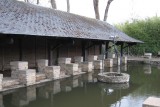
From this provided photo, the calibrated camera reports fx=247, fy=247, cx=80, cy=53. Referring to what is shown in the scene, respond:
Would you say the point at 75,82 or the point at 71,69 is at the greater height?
the point at 71,69

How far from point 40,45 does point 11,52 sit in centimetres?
208

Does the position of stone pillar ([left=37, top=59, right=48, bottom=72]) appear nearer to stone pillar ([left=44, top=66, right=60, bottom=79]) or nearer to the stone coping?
stone pillar ([left=44, top=66, right=60, bottom=79])

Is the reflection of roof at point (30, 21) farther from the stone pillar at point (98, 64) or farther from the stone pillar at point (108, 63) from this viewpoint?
the stone pillar at point (108, 63)

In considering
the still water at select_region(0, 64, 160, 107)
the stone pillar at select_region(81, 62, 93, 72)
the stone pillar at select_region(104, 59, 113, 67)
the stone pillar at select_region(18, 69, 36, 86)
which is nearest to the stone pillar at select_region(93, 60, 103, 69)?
the stone pillar at select_region(81, 62, 93, 72)

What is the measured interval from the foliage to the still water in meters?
12.4

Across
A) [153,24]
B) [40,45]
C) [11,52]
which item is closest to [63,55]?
[40,45]

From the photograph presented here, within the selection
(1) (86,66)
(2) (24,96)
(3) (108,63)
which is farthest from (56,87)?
(3) (108,63)

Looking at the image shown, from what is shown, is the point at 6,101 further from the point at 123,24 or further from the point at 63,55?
the point at 123,24

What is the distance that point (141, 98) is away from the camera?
7.86 metres

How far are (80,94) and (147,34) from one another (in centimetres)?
1611

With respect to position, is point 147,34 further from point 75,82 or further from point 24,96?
point 24,96

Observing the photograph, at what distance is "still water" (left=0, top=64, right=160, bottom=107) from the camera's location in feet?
23.0

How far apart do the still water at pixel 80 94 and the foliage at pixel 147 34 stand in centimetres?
1236

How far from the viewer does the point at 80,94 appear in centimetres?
822
